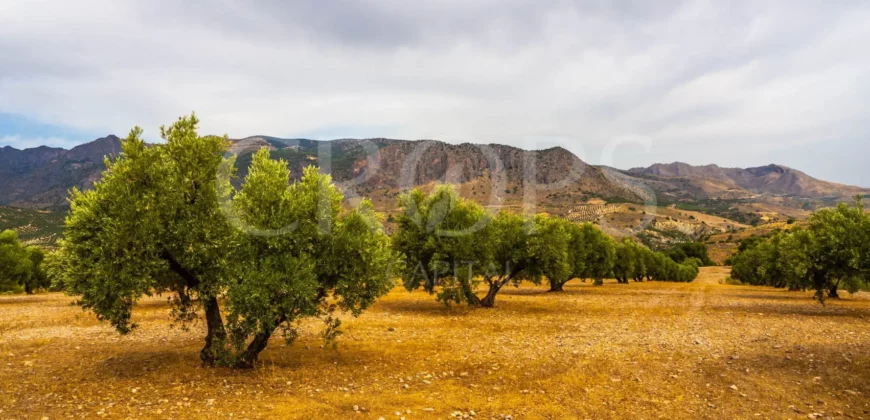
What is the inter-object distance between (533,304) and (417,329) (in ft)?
65.1

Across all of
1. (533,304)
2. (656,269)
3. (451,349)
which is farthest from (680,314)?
(656,269)

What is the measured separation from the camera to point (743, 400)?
1538 cm

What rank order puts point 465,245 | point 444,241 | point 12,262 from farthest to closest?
point 12,262
point 444,241
point 465,245

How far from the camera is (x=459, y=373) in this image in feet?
62.6

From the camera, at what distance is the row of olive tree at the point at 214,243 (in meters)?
16.0

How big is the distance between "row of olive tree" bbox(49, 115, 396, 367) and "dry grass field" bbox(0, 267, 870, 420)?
8.22 feet

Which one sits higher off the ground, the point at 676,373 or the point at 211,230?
the point at 211,230

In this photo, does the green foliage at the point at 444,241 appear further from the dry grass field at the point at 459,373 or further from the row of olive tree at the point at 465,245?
the dry grass field at the point at 459,373

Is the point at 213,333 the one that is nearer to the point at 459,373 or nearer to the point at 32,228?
the point at 459,373

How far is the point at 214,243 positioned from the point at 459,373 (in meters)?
11.4

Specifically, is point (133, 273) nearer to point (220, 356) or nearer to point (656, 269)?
point (220, 356)

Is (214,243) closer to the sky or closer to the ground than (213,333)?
closer to the sky

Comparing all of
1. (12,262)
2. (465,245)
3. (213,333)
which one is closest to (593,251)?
(465,245)

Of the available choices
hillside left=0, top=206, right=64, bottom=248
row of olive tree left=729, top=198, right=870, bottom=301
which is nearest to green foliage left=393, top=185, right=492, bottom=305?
row of olive tree left=729, top=198, right=870, bottom=301
